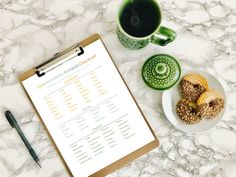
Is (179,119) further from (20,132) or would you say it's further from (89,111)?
(20,132)

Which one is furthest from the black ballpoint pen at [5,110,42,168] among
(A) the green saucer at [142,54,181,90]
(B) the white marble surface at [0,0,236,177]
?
(A) the green saucer at [142,54,181,90]

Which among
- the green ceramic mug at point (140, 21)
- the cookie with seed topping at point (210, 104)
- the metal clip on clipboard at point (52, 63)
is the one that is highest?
the green ceramic mug at point (140, 21)

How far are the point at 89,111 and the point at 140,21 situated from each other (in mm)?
200

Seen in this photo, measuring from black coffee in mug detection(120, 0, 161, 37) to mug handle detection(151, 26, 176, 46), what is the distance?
0.8 inches

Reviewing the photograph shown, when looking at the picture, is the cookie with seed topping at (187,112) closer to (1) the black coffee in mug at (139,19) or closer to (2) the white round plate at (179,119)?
(2) the white round plate at (179,119)

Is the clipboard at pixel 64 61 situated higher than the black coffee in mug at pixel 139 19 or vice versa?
the black coffee in mug at pixel 139 19

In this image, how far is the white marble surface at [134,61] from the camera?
0.95 metres

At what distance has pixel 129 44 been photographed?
920 mm

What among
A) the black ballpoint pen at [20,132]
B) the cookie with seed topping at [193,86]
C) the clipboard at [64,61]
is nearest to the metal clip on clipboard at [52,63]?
the clipboard at [64,61]

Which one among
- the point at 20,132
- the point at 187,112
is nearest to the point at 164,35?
the point at 187,112

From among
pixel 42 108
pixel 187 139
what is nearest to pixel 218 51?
pixel 187 139

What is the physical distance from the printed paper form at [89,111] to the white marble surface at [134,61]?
0.04 m

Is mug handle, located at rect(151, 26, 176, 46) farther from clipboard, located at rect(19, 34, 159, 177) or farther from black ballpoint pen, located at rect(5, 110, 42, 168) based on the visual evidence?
black ballpoint pen, located at rect(5, 110, 42, 168)

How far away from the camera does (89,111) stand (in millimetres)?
933
